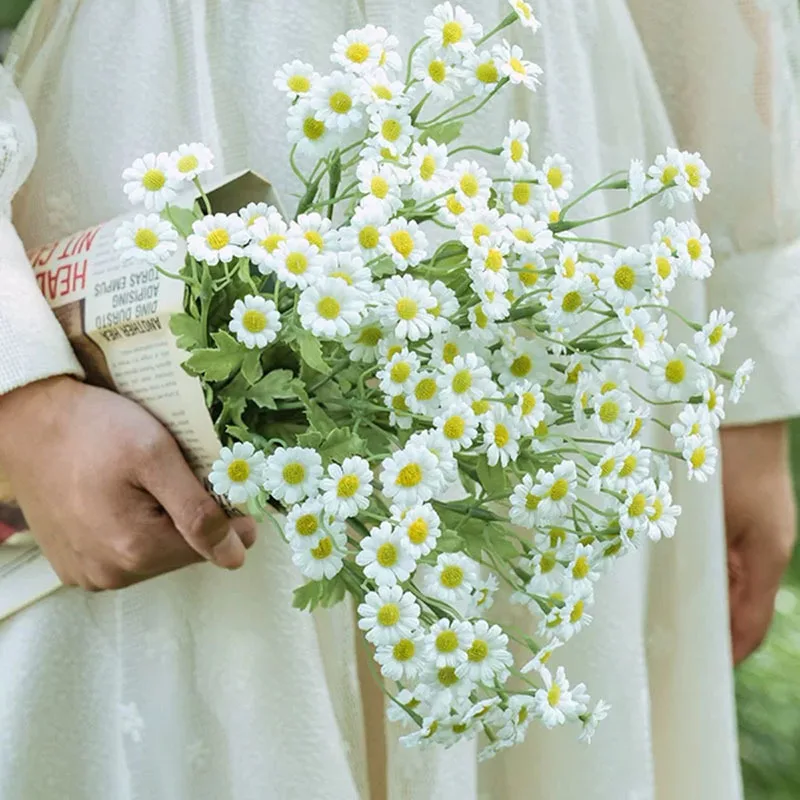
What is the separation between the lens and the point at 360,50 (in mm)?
474

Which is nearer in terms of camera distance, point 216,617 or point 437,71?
point 437,71

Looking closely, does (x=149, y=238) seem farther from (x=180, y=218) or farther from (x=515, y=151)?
(x=515, y=151)

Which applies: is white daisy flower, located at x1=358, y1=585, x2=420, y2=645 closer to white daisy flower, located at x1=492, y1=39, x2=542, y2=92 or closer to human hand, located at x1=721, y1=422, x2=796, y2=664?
white daisy flower, located at x1=492, y1=39, x2=542, y2=92

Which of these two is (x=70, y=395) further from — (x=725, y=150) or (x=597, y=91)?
(x=725, y=150)

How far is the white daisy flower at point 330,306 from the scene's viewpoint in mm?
422

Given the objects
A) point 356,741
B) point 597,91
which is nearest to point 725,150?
point 597,91

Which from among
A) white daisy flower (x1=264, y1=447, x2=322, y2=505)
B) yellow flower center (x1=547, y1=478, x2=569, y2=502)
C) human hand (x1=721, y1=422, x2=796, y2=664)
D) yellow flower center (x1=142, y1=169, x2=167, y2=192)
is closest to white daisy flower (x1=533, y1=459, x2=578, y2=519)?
yellow flower center (x1=547, y1=478, x2=569, y2=502)

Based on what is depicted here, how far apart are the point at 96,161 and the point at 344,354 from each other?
211 mm

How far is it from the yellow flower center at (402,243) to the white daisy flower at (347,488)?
0.28 ft

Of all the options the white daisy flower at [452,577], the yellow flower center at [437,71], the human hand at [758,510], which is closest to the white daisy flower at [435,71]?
the yellow flower center at [437,71]

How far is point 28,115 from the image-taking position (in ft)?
1.85

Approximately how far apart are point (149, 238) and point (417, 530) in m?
0.16

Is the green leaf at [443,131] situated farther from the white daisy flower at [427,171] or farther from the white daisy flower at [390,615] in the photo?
the white daisy flower at [390,615]

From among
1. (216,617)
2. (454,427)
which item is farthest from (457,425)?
(216,617)
